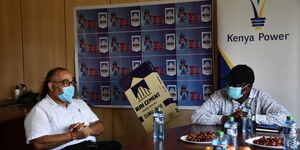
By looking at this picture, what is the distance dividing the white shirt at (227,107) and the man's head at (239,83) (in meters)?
0.07

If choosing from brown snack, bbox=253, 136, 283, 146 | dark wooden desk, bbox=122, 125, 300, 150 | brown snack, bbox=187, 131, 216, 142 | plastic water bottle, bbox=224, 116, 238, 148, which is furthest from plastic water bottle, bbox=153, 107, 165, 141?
brown snack, bbox=253, 136, 283, 146

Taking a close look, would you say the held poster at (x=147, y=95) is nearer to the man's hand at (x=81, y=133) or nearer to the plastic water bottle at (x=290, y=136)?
the man's hand at (x=81, y=133)

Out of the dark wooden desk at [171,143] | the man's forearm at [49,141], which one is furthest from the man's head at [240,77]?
the man's forearm at [49,141]

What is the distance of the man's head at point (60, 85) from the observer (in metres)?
2.87

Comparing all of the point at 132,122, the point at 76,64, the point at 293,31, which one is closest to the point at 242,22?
the point at 293,31

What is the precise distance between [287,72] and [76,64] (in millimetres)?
2560

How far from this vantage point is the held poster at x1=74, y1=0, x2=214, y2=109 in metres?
3.93

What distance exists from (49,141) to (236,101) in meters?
1.60

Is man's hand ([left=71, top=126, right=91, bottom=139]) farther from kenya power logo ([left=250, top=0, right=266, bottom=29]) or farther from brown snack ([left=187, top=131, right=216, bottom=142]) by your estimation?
kenya power logo ([left=250, top=0, right=266, bottom=29])

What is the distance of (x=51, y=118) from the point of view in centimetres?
279

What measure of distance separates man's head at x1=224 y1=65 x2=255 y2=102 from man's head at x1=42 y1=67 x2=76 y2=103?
1.34 meters

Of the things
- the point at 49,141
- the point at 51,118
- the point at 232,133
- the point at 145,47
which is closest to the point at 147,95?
the point at 145,47

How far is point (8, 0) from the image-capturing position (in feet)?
16.0

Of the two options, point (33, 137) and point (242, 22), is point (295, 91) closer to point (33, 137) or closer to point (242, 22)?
point (242, 22)
